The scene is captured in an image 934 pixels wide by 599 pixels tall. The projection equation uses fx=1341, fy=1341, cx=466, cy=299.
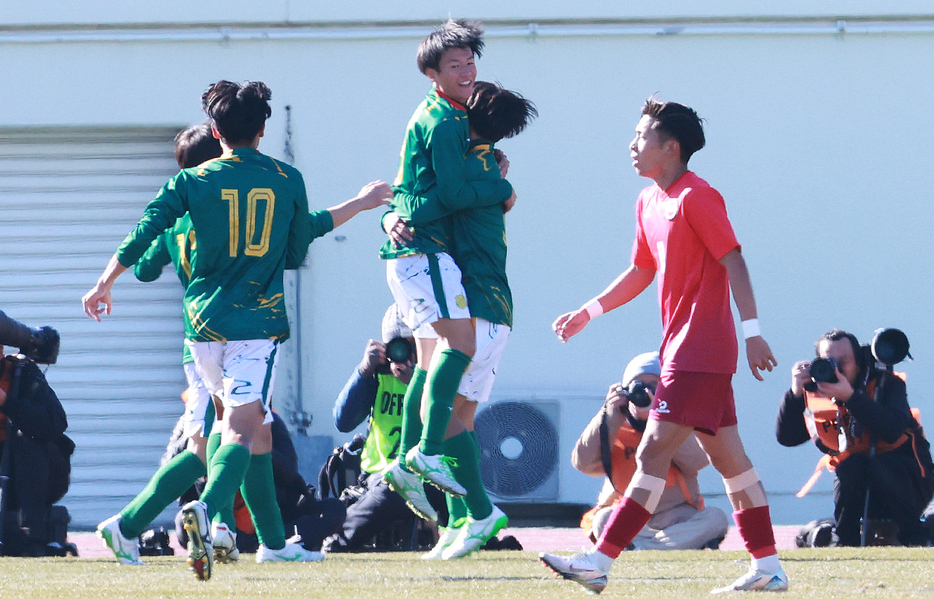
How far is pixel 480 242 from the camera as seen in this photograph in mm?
4980

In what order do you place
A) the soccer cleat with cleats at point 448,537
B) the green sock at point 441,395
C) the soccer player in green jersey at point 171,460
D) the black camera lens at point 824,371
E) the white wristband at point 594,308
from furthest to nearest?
the black camera lens at point 824,371
the soccer cleat with cleats at point 448,537
the green sock at point 441,395
the soccer player in green jersey at point 171,460
the white wristband at point 594,308

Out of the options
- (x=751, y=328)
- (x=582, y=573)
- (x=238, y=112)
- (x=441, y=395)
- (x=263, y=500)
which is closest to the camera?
(x=582, y=573)

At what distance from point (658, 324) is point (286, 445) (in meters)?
3.94

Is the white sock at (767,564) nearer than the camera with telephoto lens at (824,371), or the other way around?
the white sock at (767,564)

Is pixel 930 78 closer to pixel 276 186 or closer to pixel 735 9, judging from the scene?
pixel 735 9

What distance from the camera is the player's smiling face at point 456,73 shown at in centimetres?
492

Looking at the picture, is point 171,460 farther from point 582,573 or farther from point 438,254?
point 582,573

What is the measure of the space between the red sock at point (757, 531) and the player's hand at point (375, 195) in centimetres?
172

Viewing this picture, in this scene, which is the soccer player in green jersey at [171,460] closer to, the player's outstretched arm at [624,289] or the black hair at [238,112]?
the black hair at [238,112]

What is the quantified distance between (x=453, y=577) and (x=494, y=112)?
1.71 meters

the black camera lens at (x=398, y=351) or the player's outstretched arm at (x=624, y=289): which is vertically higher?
the player's outstretched arm at (x=624, y=289)

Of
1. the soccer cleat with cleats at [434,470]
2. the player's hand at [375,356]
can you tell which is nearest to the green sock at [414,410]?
the soccer cleat with cleats at [434,470]

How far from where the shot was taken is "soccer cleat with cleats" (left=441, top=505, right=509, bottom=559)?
514cm

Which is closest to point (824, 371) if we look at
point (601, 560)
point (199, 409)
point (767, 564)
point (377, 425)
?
point (377, 425)
